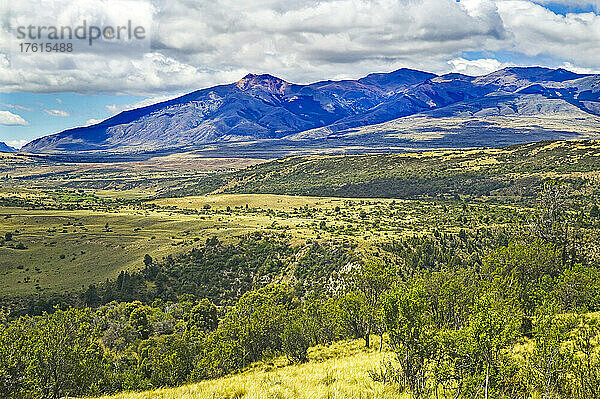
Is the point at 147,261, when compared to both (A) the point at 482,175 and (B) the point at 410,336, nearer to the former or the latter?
(B) the point at 410,336

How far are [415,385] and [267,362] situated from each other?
21.9 meters

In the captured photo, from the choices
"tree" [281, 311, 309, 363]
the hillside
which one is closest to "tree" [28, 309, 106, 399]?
"tree" [281, 311, 309, 363]

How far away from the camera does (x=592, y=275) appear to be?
39219 mm

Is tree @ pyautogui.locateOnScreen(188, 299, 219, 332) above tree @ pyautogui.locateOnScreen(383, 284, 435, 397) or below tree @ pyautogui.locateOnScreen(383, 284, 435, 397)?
below

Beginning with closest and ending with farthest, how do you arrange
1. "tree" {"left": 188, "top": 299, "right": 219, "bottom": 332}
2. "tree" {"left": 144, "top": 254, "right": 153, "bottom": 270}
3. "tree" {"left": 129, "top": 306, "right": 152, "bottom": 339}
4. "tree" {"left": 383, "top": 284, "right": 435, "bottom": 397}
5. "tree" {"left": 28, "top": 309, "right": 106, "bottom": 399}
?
"tree" {"left": 383, "top": 284, "right": 435, "bottom": 397} < "tree" {"left": 28, "top": 309, "right": 106, "bottom": 399} < "tree" {"left": 129, "top": 306, "right": 152, "bottom": 339} < "tree" {"left": 188, "top": 299, "right": 219, "bottom": 332} < "tree" {"left": 144, "top": 254, "right": 153, "bottom": 270}

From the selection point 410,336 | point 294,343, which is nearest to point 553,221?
point 294,343

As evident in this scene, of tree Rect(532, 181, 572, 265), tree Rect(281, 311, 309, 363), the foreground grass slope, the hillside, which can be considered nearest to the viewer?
the foreground grass slope

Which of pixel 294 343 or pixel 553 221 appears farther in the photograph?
pixel 553 221

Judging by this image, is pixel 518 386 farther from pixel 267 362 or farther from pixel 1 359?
pixel 267 362

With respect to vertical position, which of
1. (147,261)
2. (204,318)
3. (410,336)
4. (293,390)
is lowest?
(204,318)

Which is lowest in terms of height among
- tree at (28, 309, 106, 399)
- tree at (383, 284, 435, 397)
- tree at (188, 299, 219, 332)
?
tree at (188, 299, 219, 332)

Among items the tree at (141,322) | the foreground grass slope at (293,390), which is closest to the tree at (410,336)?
the foreground grass slope at (293,390)

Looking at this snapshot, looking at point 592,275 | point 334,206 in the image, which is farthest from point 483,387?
point 334,206

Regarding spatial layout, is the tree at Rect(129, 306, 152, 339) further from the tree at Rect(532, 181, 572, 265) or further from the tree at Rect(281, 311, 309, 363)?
the tree at Rect(532, 181, 572, 265)
